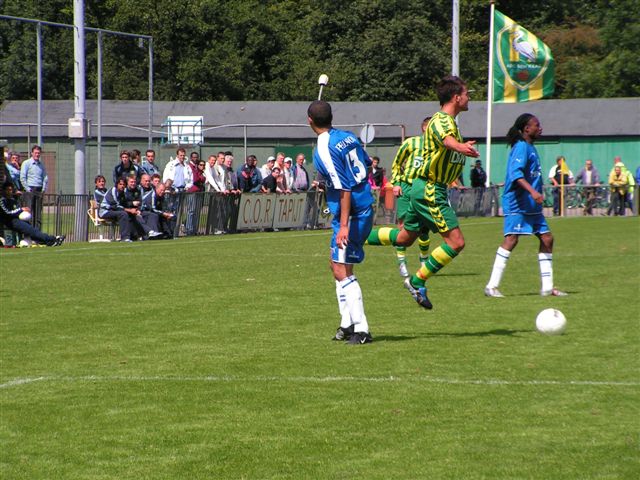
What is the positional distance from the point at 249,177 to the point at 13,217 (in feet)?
30.1

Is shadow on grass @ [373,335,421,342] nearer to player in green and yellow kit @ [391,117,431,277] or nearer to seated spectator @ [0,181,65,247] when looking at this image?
player in green and yellow kit @ [391,117,431,277]

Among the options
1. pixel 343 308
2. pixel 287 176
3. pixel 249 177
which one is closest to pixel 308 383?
pixel 343 308

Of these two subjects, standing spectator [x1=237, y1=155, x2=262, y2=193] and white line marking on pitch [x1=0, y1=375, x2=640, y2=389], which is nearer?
white line marking on pitch [x1=0, y1=375, x2=640, y2=389]

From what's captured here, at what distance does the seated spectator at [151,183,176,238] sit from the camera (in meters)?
27.2

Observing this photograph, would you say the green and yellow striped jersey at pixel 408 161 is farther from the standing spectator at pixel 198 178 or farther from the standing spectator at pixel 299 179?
the standing spectator at pixel 299 179

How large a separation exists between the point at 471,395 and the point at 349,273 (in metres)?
2.64

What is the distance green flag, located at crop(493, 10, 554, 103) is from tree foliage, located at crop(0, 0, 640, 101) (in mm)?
29249

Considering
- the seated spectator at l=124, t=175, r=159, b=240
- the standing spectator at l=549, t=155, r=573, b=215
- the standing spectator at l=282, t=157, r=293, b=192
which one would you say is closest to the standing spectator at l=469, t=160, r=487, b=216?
the standing spectator at l=549, t=155, r=573, b=215

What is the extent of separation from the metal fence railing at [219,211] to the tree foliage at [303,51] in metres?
31.2

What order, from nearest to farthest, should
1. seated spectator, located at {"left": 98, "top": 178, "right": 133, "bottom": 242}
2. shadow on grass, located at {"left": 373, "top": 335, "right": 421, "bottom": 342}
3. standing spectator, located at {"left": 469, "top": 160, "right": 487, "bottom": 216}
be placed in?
1. shadow on grass, located at {"left": 373, "top": 335, "right": 421, "bottom": 342}
2. seated spectator, located at {"left": 98, "top": 178, "right": 133, "bottom": 242}
3. standing spectator, located at {"left": 469, "top": 160, "right": 487, "bottom": 216}

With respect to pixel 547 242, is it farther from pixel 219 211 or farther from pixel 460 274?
pixel 219 211

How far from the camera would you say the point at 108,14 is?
73.8m

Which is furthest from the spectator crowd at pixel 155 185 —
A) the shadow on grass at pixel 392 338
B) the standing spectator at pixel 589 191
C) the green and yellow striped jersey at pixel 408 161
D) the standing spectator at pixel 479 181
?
the shadow on grass at pixel 392 338

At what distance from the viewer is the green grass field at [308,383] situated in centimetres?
631
